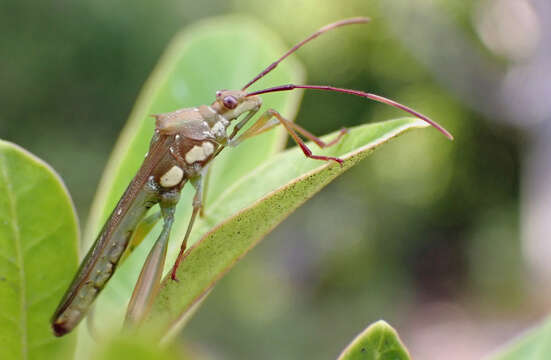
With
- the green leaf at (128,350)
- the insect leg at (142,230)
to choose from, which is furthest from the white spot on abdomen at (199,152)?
the green leaf at (128,350)

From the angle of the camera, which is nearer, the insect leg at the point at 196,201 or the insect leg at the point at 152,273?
the insect leg at the point at 152,273

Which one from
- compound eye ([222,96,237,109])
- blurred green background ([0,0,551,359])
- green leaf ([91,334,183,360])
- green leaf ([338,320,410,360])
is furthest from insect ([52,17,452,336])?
blurred green background ([0,0,551,359])

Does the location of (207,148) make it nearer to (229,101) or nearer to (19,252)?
(229,101)

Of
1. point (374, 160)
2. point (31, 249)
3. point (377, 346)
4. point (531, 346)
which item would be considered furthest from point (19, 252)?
point (374, 160)

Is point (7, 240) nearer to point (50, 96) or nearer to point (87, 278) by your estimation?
point (87, 278)

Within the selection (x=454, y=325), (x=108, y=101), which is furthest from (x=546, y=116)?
(x=108, y=101)

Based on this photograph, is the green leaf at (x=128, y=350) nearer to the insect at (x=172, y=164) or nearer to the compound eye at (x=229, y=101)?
the insect at (x=172, y=164)
